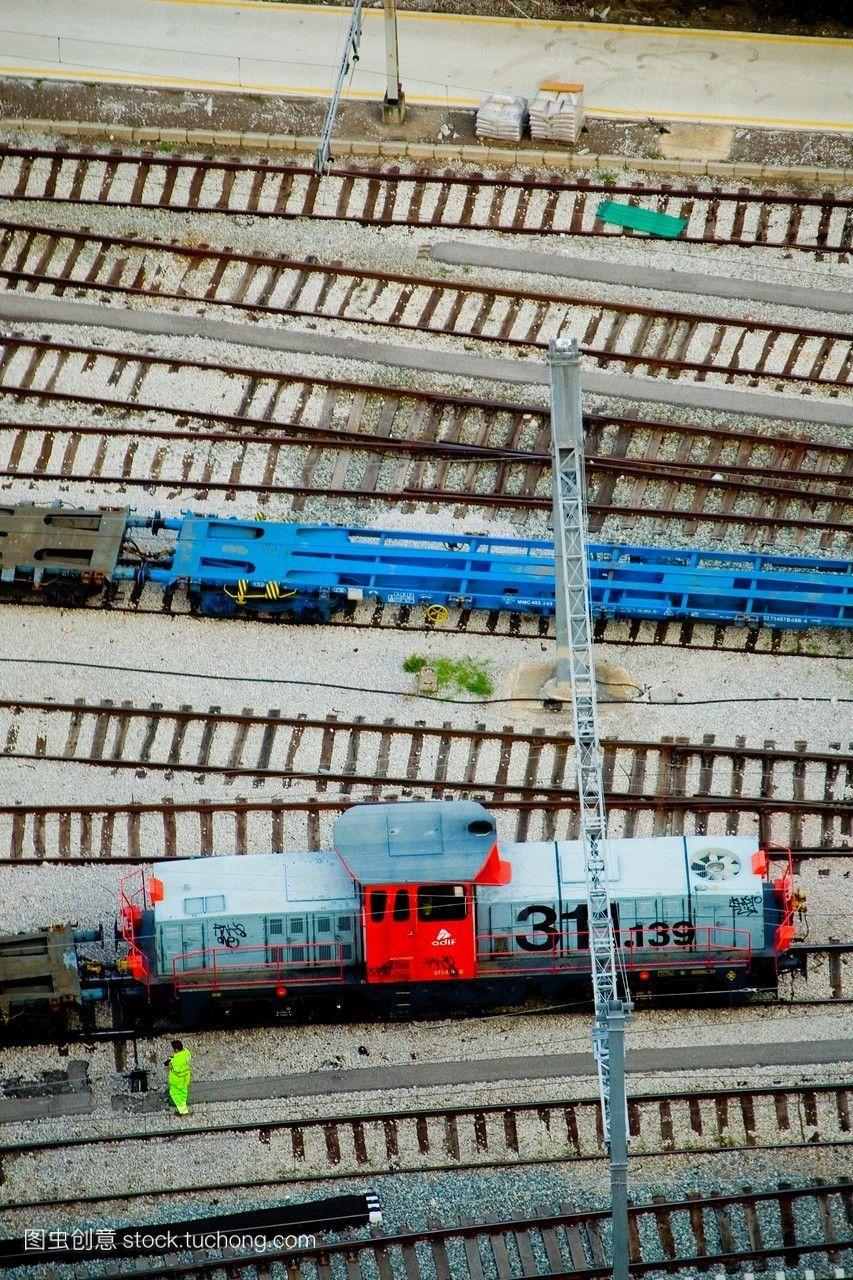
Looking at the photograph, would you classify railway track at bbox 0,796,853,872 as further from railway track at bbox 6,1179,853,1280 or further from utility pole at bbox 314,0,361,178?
utility pole at bbox 314,0,361,178

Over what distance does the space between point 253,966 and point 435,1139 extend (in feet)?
12.6

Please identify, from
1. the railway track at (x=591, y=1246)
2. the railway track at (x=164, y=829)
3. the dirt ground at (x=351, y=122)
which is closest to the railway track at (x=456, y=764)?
the railway track at (x=164, y=829)

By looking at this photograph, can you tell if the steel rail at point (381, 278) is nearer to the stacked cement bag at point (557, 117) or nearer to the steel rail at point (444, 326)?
the steel rail at point (444, 326)

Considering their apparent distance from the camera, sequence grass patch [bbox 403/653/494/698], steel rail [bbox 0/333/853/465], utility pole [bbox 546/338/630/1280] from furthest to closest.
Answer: steel rail [bbox 0/333/853/465], grass patch [bbox 403/653/494/698], utility pole [bbox 546/338/630/1280]

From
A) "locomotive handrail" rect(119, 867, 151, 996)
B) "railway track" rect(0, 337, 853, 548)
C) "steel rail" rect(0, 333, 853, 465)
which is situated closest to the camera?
"locomotive handrail" rect(119, 867, 151, 996)

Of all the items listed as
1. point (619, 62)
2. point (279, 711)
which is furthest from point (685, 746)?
point (619, 62)

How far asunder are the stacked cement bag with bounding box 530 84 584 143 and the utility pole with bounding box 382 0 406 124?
2.70m

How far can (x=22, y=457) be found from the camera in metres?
40.8

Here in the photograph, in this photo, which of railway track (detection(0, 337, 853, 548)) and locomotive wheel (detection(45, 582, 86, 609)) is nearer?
locomotive wheel (detection(45, 582, 86, 609))

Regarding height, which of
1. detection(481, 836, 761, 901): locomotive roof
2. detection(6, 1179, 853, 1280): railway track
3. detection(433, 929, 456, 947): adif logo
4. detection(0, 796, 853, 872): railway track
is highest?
detection(0, 796, 853, 872): railway track

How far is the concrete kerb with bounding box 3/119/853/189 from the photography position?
44.2 metres

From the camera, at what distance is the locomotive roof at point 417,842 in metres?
32.9

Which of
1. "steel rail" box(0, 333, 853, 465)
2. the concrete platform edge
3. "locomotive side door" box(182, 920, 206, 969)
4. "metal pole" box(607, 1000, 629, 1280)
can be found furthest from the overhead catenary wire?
"metal pole" box(607, 1000, 629, 1280)

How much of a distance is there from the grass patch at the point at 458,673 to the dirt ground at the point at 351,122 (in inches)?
486
